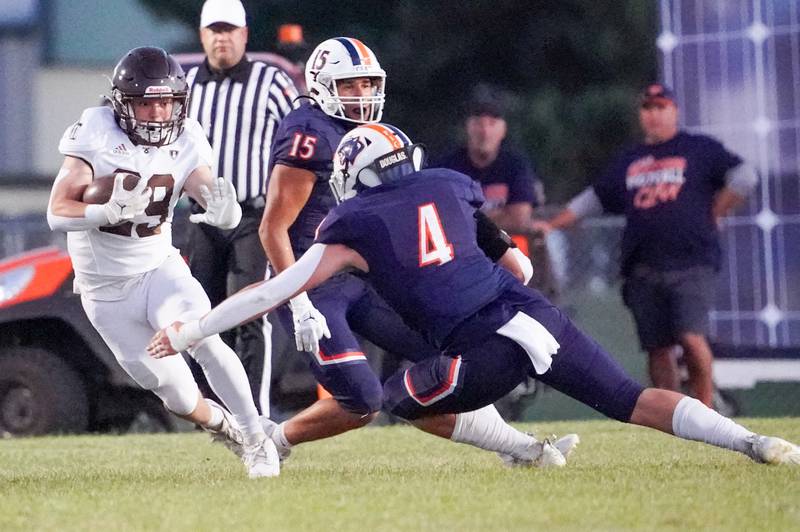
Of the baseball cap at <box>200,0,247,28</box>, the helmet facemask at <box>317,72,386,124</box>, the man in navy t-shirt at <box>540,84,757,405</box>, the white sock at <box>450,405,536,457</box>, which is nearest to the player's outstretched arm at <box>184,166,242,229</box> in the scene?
the helmet facemask at <box>317,72,386,124</box>

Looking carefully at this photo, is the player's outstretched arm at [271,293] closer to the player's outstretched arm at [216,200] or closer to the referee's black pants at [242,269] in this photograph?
the player's outstretched arm at [216,200]

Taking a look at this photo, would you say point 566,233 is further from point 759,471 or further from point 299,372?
point 759,471

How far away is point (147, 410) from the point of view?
934 centimetres

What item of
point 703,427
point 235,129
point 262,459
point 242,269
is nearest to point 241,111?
point 235,129

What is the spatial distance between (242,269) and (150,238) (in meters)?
1.33

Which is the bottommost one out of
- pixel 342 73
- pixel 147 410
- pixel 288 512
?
pixel 147 410

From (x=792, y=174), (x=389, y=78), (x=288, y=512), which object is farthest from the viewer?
(x=389, y=78)

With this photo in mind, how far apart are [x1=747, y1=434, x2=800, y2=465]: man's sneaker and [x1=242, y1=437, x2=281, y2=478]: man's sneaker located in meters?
1.55

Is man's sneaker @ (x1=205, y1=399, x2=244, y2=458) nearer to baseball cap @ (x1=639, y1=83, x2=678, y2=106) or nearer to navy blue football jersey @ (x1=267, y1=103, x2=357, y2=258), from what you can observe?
navy blue football jersey @ (x1=267, y1=103, x2=357, y2=258)

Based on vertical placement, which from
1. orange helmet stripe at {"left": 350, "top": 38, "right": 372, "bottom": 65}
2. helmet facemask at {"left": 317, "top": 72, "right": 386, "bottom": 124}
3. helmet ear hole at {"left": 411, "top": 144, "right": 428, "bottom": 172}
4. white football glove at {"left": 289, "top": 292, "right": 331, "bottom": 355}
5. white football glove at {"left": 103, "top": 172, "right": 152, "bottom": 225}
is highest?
orange helmet stripe at {"left": 350, "top": 38, "right": 372, "bottom": 65}

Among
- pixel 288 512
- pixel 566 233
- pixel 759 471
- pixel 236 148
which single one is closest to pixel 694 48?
pixel 566 233

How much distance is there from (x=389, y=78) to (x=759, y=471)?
1310 cm

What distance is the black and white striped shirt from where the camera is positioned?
8.23 m

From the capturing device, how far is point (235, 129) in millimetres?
8266
